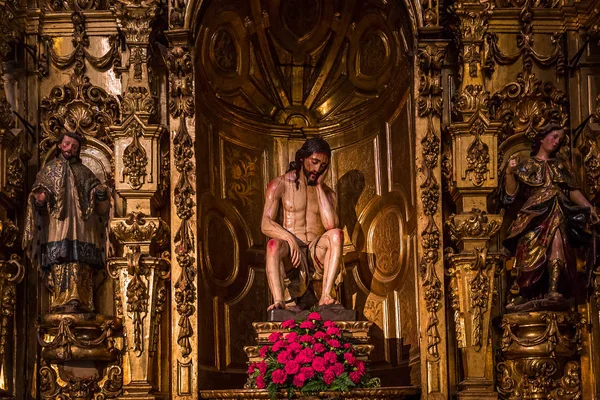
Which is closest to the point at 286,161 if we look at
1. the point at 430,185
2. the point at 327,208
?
the point at 327,208

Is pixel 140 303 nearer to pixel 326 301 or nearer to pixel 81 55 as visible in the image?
pixel 326 301

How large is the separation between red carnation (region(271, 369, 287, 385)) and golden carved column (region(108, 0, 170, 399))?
1.49 metres

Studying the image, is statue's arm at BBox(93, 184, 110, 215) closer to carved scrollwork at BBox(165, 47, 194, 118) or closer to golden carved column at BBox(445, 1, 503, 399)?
carved scrollwork at BBox(165, 47, 194, 118)

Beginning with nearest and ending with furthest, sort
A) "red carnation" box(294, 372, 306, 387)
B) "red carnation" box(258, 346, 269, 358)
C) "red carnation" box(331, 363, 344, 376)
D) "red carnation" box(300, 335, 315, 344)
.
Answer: "red carnation" box(294, 372, 306, 387) < "red carnation" box(331, 363, 344, 376) < "red carnation" box(300, 335, 315, 344) < "red carnation" box(258, 346, 269, 358)

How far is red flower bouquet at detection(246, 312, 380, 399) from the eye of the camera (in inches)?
437

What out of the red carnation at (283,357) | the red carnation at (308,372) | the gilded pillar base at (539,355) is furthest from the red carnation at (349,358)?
the gilded pillar base at (539,355)

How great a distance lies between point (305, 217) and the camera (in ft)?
42.2

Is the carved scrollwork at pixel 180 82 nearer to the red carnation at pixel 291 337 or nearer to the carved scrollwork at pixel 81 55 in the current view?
the carved scrollwork at pixel 81 55

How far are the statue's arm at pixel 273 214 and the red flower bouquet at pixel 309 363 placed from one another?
44.9 inches

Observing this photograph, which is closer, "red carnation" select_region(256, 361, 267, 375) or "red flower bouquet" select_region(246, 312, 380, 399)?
"red flower bouquet" select_region(246, 312, 380, 399)

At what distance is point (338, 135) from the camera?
1424 centimetres

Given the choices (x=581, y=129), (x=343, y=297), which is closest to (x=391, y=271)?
(x=343, y=297)

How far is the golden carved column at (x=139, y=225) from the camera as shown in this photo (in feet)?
39.8

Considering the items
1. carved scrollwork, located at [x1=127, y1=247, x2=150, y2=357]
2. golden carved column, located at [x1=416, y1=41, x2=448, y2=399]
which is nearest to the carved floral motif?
golden carved column, located at [x1=416, y1=41, x2=448, y2=399]
